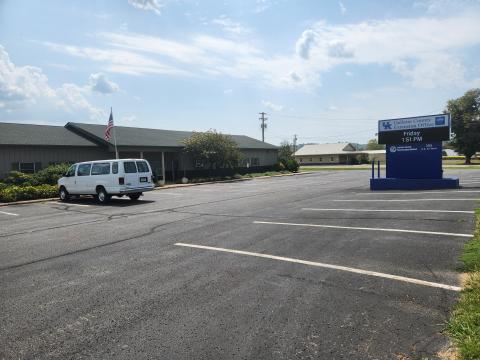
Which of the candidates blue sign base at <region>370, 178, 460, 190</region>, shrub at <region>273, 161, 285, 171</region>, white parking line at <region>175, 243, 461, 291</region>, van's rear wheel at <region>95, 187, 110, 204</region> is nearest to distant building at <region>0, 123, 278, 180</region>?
van's rear wheel at <region>95, 187, 110, 204</region>

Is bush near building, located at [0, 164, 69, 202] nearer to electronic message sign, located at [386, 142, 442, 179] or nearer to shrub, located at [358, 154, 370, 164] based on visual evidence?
electronic message sign, located at [386, 142, 442, 179]

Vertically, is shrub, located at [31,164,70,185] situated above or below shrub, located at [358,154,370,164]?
below

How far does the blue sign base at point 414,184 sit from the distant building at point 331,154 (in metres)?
69.7

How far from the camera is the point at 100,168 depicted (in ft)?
60.1

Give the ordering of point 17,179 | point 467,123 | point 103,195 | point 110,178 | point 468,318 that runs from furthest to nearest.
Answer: point 467,123
point 17,179
point 103,195
point 110,178
point 468,318

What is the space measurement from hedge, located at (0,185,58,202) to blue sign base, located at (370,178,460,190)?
1791cm

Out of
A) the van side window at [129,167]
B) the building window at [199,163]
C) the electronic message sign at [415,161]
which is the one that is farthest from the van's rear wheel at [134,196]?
the building window at [199,163]

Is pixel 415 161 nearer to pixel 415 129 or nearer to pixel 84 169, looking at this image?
pixel 415 129

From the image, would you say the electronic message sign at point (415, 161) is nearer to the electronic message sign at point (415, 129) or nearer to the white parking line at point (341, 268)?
the electronic message sign at point (415, 129)

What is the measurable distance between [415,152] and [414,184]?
183cm

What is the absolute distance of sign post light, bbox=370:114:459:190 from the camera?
19.0 metres

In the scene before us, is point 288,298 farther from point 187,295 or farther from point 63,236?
point 63,236

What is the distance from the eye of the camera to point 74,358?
12.3 feet

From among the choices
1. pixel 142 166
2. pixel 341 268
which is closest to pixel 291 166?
pixel 142 166
